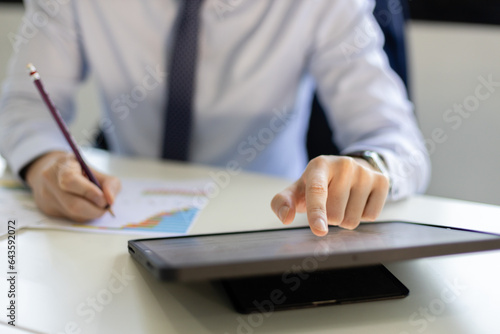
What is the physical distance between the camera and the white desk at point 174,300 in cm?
47

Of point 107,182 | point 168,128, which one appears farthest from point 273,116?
point 107,182

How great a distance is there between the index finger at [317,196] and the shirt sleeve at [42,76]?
481 mm

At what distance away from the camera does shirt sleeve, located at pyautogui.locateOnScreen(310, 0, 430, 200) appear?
0.92 m

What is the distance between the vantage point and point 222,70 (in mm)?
1198

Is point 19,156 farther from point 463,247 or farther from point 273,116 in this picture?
point 463,247

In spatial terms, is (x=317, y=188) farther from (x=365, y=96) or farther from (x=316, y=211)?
(x=365, y=96)

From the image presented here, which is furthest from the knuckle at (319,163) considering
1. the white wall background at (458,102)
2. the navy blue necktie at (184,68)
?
the white wall background at (458,102)

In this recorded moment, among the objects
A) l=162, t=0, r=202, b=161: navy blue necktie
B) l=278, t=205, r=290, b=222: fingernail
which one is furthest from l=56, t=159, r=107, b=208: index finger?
l=162, t=0, r=202, b=161: navy blue necktie

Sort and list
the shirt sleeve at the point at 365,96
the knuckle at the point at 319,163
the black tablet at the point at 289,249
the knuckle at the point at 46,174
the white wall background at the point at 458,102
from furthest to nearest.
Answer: the white wall background at the point at 458,102 < the shirt sleeve at the point at 365,96 < the knuckle at the point at 46,174 < the knuckle at the point at 319,163 < the black tablet at the point at 289,249

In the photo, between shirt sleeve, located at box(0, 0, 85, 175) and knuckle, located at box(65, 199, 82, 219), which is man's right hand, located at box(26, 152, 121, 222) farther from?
shirt sleeve, located at box(0, 0, 85, 175)

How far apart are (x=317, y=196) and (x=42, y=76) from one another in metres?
0.78

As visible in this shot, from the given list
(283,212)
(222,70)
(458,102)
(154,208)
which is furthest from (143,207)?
(458,102)

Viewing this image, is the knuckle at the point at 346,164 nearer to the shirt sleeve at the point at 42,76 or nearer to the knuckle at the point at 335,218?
the knuckle at the point at 335,218

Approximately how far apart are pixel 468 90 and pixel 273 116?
81 cm
